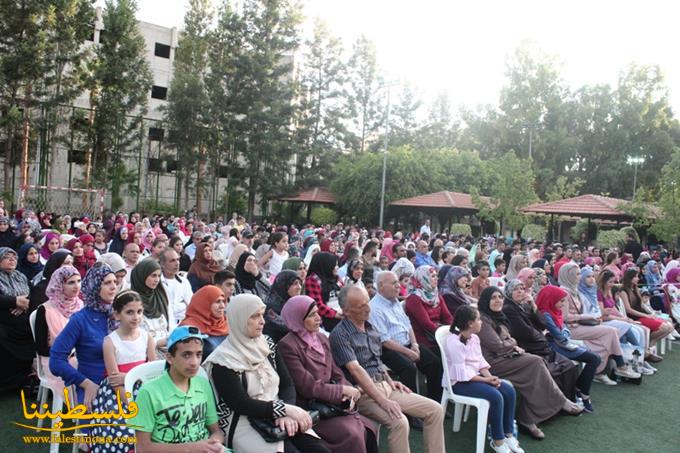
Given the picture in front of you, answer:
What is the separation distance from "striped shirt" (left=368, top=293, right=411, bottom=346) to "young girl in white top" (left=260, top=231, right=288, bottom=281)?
2233 mm

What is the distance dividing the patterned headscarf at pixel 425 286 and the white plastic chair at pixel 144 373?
259cm

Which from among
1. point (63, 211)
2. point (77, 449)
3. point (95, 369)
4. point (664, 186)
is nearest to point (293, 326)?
point (95, 369)

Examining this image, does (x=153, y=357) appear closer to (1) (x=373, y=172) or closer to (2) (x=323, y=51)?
(1) (x=373, y=172)

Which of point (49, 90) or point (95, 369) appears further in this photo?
point (49, 90)

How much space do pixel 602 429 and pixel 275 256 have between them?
13.0 ft

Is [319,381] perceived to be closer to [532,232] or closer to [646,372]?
[646,372]

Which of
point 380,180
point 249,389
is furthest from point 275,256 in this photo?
point 380,180

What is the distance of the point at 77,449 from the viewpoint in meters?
3.29

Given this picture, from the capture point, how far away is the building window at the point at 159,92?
98.5 feet

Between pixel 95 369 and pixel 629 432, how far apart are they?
425 cm

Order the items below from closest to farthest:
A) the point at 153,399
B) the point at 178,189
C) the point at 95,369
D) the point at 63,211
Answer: the point at 153,399 < the point at 95,369 < the point at 63,211 < the point at 178,189

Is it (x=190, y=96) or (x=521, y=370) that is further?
(x=190, y=96)

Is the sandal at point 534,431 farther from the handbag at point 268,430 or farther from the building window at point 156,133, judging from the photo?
the building window at point 156,133

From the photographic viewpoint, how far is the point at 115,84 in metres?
21.9
